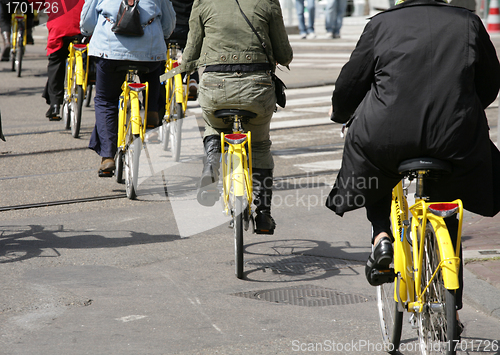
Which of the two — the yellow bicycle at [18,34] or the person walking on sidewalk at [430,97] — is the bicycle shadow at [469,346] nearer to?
the person walking on sidewalk at [430,97]

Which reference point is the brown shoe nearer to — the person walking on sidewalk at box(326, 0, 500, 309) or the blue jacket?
the blue jacket

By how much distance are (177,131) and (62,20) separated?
2.28 metres

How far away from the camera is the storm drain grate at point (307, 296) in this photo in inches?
174

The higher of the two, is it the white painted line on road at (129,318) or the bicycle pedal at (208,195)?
the bicycle pedal at (208,195)

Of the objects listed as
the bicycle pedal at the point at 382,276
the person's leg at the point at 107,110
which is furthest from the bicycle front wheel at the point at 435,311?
the person's leg at the point at 107,110

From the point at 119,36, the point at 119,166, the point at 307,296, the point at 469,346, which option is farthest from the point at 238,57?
the point at 119,166

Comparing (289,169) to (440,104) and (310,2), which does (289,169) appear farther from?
(310,2)

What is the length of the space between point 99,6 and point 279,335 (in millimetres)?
3989

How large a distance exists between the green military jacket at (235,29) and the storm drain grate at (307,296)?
5.29ft

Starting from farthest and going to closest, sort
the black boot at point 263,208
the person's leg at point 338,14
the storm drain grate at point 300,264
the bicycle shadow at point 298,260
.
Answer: the person's leg at point 338,14 → the black boot at point 263,208 → the storm drain grate at point 300,264 → the bicycle shadow at point 298,260

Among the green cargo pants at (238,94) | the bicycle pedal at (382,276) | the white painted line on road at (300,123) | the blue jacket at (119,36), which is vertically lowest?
the white painted line on road at (300,123)

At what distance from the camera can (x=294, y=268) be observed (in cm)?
506

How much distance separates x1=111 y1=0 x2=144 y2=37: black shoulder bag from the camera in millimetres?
6484

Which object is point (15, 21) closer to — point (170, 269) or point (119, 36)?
point (119, 36)
